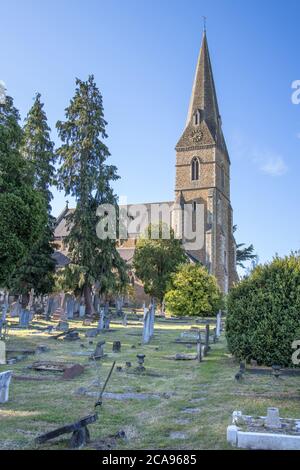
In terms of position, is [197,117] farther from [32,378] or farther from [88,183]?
[32,378]

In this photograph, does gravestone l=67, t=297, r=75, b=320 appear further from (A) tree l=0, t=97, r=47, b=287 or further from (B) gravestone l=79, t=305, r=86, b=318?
(A) tree l=0, t=97, r=47, b=287

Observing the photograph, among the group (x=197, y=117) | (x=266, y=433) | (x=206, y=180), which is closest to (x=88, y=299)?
(x=266, y=433)

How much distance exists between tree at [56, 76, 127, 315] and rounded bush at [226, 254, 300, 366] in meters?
17.6

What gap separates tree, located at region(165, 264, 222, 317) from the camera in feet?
106

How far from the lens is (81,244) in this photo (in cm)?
2955

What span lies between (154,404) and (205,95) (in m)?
52.5

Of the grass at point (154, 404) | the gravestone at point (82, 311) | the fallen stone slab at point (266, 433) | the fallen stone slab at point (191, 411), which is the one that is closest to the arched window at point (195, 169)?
the gravestone at point (82, 311)

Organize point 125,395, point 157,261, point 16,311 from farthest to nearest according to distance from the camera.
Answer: point 157,261, point 16,311, point 125,395

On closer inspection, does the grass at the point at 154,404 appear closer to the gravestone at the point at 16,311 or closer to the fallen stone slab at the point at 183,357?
the fallen stone slab at the point at 183,357

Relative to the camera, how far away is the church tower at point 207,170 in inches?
1981

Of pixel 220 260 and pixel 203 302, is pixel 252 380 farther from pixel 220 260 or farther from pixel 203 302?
pixel 220 260

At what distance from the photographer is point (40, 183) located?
105ft

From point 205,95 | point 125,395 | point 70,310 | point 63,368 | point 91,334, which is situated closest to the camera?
point 125,395

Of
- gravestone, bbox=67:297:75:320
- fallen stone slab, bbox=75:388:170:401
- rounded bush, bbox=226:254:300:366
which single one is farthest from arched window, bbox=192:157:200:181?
fallen stone slab, bbox=75:388:170:401
